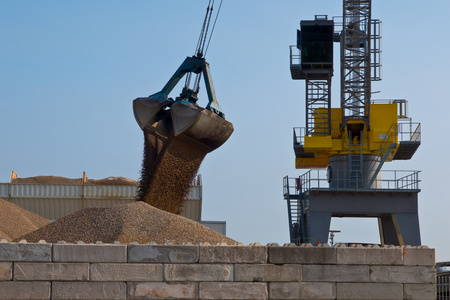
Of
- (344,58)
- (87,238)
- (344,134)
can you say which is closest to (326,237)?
(344,134)

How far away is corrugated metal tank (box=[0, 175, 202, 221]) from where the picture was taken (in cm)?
2962

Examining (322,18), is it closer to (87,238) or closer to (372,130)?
(372,130)

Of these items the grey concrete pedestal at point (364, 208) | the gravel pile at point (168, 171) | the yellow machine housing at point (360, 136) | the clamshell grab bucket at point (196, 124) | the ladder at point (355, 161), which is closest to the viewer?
the clamshell grab bucket at point (196, 124)

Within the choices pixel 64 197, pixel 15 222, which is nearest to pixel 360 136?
pixel 64 197

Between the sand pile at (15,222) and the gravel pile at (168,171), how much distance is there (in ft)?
12.3

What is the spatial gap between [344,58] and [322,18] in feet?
6.45

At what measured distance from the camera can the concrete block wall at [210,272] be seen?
986cm

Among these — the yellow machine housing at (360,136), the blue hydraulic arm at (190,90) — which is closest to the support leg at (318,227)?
the yellow machine housing at (360,136)

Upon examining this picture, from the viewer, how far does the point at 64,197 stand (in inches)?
1171

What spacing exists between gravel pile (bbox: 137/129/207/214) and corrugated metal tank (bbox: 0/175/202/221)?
9590mm

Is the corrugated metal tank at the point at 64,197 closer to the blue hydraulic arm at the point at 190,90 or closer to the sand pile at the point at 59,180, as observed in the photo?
the sand pile at the point at 59,180

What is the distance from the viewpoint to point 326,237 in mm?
26594

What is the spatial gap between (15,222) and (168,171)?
17.7ft

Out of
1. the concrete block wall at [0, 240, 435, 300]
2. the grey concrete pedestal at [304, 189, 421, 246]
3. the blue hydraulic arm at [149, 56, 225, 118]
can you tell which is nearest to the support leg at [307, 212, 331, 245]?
the grey concrete pedestal at [304, 189, 421, 246]
